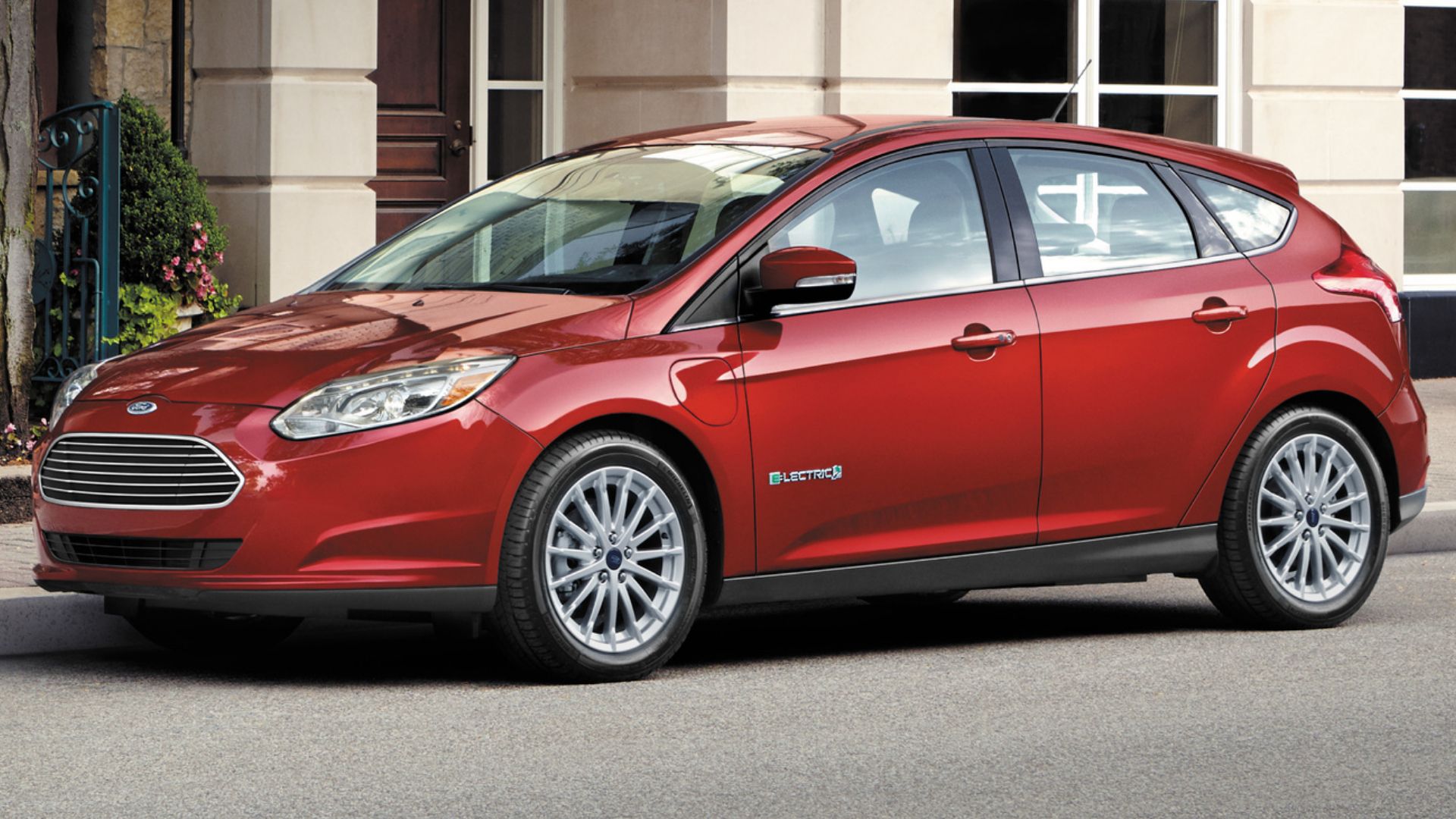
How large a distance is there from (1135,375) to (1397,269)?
32.8ft

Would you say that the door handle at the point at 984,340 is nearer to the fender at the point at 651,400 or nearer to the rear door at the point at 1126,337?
the rear door at the point at 1126,337

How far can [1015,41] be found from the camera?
16.3 metres

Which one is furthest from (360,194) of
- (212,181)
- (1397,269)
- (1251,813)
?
(1251,813)

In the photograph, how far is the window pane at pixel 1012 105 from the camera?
53.2 feet

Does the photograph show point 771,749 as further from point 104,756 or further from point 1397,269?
point 1397,269

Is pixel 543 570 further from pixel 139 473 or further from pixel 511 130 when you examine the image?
pixel 511 130

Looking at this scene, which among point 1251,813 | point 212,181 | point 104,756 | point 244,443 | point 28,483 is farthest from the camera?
point 212,181

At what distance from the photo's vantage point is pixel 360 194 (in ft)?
45.9

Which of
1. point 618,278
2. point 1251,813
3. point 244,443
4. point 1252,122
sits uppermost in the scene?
point 1252,122

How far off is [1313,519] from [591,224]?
271 cm

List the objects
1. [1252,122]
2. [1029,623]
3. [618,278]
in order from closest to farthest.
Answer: [618,278] < [1029,623] < [1252,122]

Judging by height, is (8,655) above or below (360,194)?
below

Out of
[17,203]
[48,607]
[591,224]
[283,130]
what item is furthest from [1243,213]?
[283,130]

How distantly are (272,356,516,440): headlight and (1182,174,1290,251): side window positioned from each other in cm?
294
